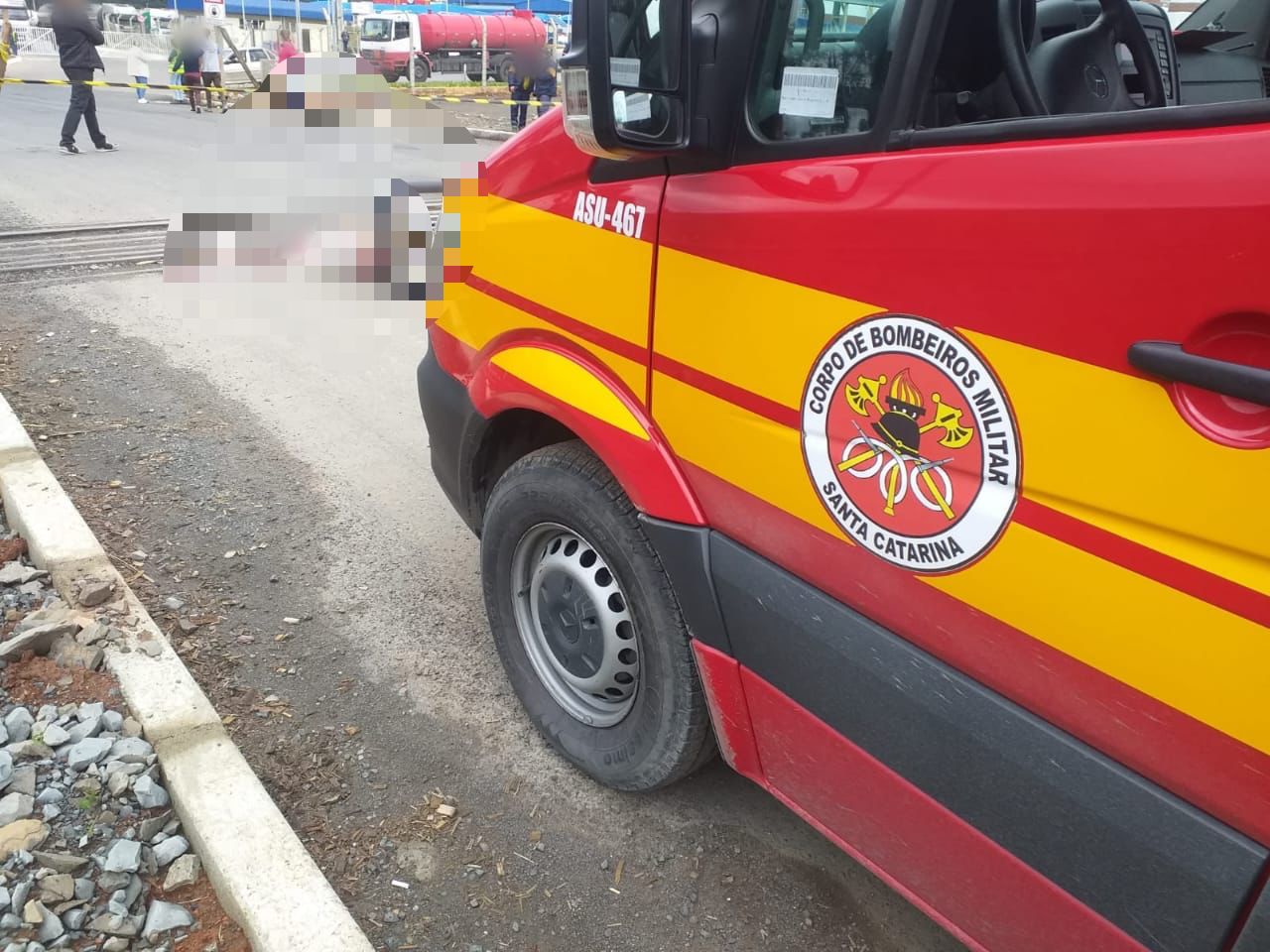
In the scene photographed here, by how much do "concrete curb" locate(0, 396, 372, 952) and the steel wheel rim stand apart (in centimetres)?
79

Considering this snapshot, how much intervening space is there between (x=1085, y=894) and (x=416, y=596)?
2507 millimetres

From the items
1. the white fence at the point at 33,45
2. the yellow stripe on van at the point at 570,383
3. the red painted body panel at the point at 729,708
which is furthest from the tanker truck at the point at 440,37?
the red painted body panel at the point at 729,708

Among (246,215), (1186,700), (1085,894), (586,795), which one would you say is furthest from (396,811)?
(246,215)

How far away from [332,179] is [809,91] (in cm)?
256

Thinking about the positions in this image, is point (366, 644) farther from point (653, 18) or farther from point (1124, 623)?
point (1124, 623)

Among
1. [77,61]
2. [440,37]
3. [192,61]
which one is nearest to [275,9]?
[440,37]

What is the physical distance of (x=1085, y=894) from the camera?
145 centimetres

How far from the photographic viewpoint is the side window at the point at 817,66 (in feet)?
5.54

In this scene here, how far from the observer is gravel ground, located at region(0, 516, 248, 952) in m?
2.04

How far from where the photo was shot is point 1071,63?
1.87 metres

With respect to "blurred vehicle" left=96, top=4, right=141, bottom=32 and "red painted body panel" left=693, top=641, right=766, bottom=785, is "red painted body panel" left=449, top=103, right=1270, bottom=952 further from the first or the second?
"blurred vehicle" left=96, top=4, right=141, bottom=32

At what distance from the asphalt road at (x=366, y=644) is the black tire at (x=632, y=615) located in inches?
5.8

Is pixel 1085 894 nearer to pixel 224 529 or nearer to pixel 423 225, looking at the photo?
pixel 423 225

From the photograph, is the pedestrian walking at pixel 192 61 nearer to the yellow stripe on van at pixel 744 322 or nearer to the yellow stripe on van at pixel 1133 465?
the yellow stripe on van at pixel 744 322
